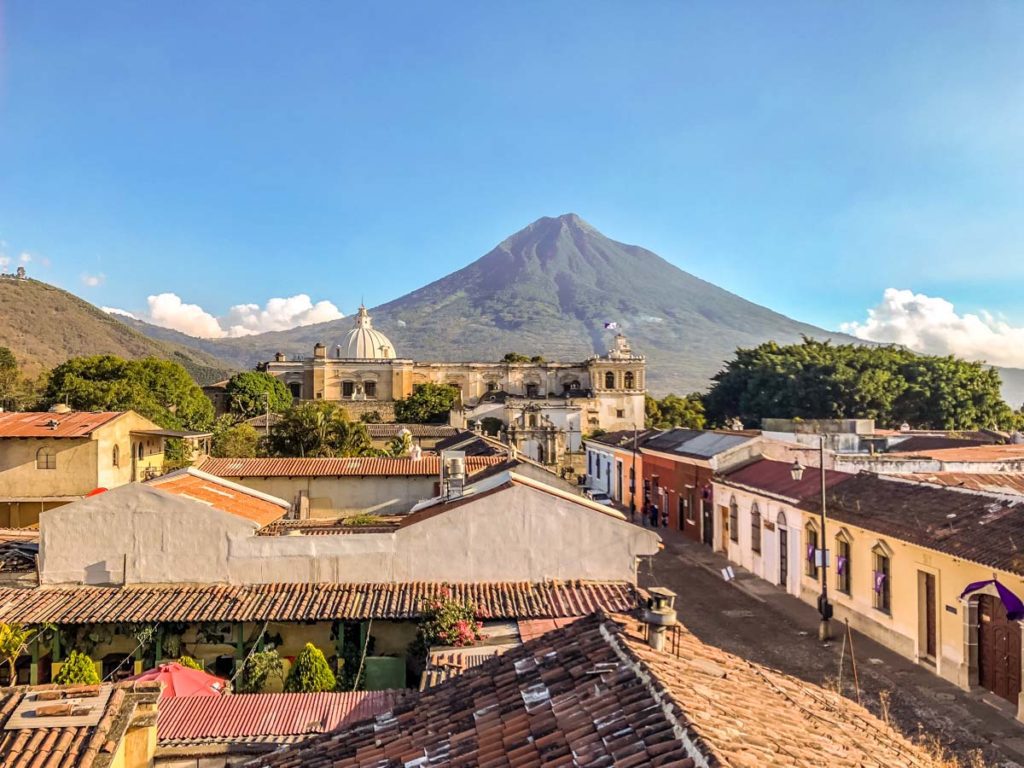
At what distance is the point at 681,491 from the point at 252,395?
214 ft

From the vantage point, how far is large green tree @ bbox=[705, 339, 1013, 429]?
70.2 m

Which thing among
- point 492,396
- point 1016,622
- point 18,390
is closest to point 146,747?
point 1016,622

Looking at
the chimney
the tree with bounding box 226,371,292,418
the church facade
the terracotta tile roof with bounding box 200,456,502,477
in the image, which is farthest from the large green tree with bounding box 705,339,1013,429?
the chimney

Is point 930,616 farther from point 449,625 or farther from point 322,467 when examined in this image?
point 322,467

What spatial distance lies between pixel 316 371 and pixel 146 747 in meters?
97.1

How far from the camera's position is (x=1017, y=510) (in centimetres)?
1620

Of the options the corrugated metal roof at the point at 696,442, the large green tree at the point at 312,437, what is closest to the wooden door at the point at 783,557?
the corrugated metal roof at the point at 696,442

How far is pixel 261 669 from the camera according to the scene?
1284cm

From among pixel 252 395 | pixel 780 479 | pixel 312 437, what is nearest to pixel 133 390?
pixel 312 437

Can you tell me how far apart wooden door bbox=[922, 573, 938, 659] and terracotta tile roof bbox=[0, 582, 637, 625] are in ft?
23.0

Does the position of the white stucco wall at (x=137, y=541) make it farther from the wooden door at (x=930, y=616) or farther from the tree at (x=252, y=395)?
the tree at (x=252, y=395)

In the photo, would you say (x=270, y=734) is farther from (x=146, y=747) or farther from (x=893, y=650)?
(x=893, y=650)

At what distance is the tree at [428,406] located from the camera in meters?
82.8

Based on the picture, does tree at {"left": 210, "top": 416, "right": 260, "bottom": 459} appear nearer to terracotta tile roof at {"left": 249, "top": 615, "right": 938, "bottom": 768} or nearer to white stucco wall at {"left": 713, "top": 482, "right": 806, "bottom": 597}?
white stucco wall at {"left": 713, "top": 482, "right": 806, "bottom": 597}
